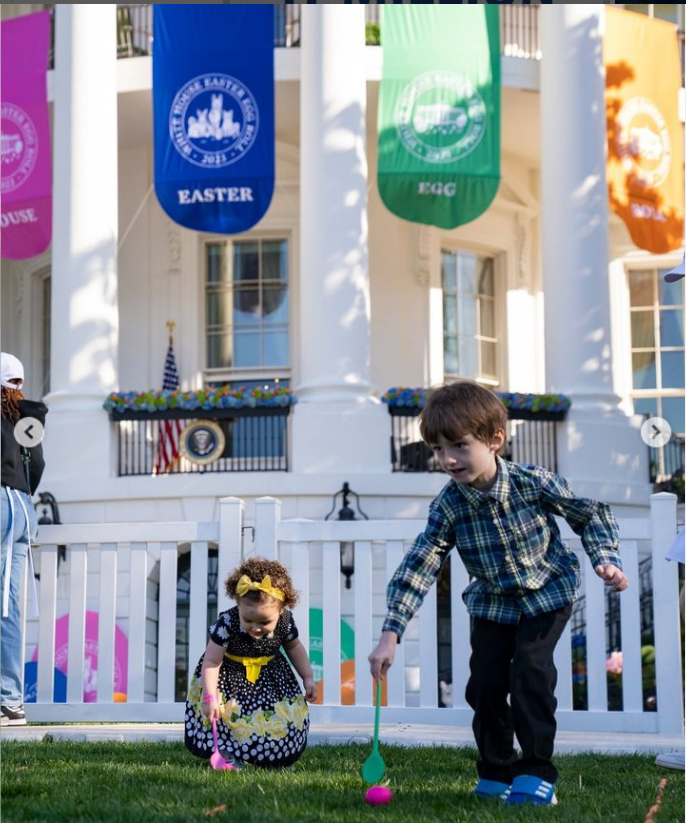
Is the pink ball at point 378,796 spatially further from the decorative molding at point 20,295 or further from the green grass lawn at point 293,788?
the decorative molding at point 20,295

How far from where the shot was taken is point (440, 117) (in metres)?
14.0

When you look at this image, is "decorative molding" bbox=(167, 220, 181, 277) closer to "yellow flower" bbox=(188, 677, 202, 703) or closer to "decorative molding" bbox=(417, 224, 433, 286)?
"decorative molding" bbox=(417, 224, 433, 286)

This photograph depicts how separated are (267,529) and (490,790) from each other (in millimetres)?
2739

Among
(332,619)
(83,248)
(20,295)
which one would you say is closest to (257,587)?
(332,619)

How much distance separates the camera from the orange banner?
48.1ft

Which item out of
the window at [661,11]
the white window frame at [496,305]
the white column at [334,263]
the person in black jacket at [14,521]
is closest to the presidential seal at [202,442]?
the white column at [334,263]

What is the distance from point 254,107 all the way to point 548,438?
4472 mm

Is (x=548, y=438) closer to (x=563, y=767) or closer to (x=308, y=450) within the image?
(x=308, y=450)

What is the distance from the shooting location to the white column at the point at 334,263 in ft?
44.5

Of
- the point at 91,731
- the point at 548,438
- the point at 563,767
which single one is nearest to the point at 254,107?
the point at 548,438

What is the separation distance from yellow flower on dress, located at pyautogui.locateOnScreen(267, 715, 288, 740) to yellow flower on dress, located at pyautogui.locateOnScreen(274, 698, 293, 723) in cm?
1

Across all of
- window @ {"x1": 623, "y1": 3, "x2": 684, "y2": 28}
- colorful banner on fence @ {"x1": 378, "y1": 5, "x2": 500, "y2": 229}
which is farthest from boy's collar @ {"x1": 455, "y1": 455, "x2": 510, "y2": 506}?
window @ {"x1": 623, "y1": 3, "x2": 684, "y2": 28}

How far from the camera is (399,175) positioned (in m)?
13.8

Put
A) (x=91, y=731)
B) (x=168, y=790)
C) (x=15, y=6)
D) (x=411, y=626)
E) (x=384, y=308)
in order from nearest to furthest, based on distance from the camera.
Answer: (x=168, y=790) → (x=91, y=731) → (x=411, y=626) → (x=384, y=308) → (x=15, y=6)
